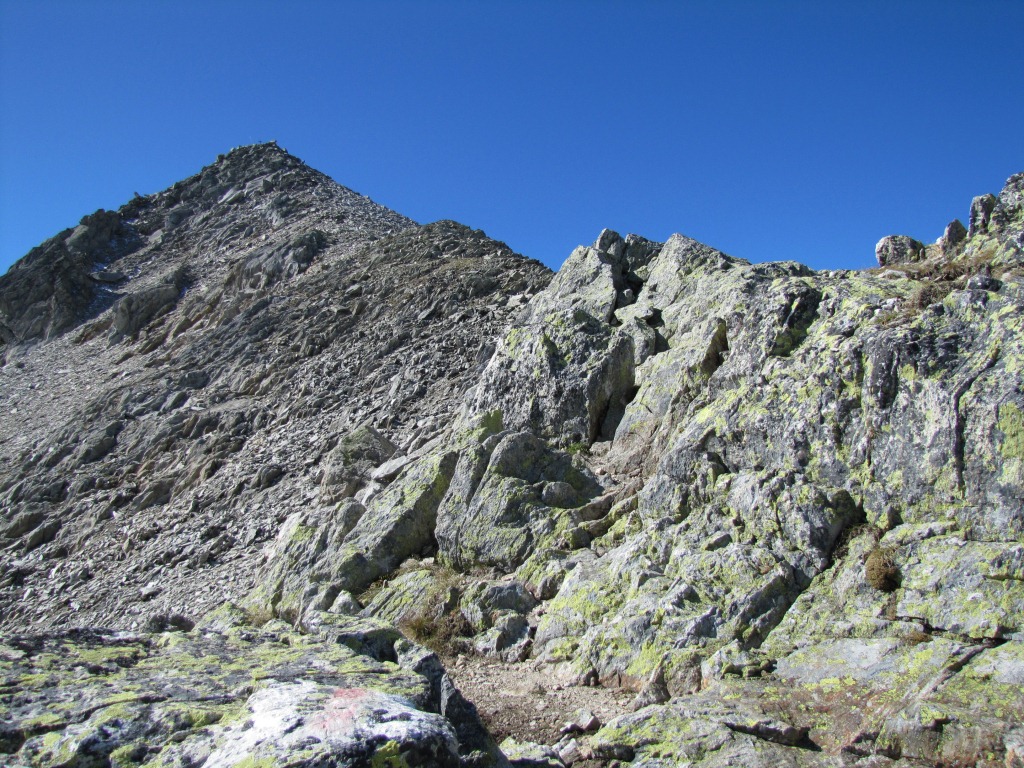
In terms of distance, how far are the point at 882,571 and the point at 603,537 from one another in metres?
5.59

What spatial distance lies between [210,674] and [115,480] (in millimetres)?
27927

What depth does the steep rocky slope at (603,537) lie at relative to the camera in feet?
22.6

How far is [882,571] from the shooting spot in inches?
372

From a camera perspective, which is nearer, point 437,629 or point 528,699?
point 528,699

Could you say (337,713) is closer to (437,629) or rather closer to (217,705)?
(217,705)

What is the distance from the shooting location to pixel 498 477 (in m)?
16.4

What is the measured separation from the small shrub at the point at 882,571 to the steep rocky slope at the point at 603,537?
28mm

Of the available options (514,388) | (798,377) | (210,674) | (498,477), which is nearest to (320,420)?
(514,388)

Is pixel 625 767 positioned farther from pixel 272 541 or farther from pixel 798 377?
pixel 272 541

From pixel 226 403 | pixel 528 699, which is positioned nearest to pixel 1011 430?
pixel 528 699

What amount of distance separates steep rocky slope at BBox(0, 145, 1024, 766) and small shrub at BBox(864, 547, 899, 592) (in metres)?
0.03

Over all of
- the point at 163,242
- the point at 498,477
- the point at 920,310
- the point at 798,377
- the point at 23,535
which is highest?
the point at 163,242

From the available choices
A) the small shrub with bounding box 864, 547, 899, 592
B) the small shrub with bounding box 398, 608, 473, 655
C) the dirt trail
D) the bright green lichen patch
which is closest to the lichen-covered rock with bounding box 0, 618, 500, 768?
the dirt trail

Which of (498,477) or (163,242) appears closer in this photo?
(498,477)
